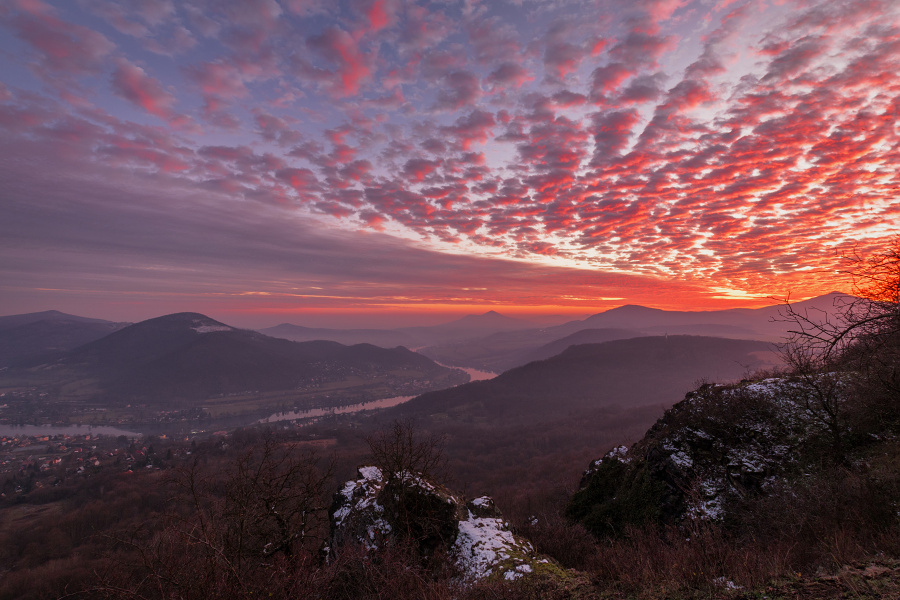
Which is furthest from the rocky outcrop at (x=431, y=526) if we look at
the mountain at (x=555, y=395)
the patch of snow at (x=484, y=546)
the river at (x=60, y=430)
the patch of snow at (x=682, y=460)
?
the river at (x=60, y=430)

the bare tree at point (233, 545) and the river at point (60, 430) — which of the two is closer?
the bare tree at point (233, 545)

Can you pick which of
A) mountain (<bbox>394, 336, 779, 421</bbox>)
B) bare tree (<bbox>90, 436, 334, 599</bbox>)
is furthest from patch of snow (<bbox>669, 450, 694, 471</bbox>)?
mountain (<bbox>394, 336, 779, 421</bbox>)

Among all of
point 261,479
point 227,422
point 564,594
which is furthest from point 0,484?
point 564,594

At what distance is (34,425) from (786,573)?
31169 centimetres

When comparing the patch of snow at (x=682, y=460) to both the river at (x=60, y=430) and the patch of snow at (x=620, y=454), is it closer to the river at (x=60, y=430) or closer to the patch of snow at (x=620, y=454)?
the patch of snow at (x=620, y=454)

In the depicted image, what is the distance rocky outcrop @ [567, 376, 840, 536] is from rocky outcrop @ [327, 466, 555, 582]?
708cm

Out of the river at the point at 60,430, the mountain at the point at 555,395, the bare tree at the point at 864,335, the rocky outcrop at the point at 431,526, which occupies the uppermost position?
the bare tree at the point at 864,335

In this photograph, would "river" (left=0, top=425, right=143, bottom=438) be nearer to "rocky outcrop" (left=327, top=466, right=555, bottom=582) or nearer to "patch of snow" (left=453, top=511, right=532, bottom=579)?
"rocky outcrop" (left=327, top=466, right=555, bottom=582)

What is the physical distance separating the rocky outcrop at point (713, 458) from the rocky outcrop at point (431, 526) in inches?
279

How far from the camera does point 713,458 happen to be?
1600cm

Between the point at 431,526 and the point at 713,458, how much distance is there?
13.8 metres

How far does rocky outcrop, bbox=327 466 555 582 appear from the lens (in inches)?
424

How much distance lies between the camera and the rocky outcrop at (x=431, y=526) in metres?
10.8

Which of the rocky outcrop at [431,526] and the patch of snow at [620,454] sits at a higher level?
the rocky outcrop at [431,526]
